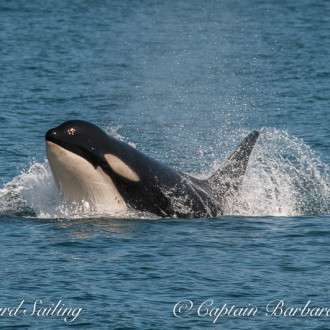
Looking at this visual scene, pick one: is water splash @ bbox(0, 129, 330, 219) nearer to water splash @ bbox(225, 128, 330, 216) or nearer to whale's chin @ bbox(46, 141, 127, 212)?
water splash @ bbox(225, 128, 330, 216)

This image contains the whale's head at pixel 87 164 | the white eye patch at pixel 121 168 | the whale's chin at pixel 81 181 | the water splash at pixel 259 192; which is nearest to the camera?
the whale's head at pixel 87 164

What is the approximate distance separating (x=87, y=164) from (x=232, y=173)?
4377 mm

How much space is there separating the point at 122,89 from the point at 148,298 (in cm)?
2714

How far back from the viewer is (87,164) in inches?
730

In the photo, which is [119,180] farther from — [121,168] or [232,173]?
[232,173]

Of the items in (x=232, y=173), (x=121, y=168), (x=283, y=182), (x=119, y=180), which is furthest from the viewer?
(x=283, y=182)

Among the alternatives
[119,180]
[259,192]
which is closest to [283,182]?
[259,192]

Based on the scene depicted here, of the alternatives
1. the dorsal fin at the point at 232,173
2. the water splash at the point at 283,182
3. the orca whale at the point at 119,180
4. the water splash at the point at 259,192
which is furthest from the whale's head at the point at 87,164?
the water splash at the point at 283,182

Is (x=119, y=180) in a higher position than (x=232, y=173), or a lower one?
higher

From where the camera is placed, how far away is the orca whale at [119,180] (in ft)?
59.9

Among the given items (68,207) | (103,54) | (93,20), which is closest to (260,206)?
(68,207)

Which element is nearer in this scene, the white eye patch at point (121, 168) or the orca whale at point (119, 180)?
the orca whale at point (119, 180)

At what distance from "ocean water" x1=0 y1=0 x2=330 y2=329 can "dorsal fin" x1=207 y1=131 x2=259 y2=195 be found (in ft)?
1.78

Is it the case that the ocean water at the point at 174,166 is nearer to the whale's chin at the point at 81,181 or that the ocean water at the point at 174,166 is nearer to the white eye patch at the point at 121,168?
the whale's chin at the point at 81,181
